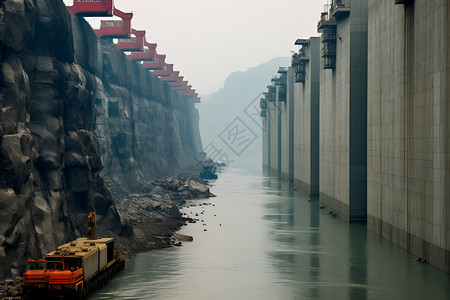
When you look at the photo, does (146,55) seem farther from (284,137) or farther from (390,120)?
(390,120)

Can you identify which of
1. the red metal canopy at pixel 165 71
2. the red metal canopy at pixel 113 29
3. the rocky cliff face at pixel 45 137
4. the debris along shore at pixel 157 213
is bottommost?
the debris along shore at pixel 157 213

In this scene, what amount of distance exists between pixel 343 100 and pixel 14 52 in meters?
32.3

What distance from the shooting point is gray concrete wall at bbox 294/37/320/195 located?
75438mm

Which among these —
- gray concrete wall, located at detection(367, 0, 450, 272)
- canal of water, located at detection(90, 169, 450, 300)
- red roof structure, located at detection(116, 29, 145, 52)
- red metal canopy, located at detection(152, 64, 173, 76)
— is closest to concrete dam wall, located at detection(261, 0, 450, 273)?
gray concrete wall, located at detection(367, 0, 450, 272)

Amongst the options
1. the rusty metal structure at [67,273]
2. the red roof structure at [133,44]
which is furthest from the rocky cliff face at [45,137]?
the red roof structure at [133,44]

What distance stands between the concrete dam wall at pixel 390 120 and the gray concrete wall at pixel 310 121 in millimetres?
10424

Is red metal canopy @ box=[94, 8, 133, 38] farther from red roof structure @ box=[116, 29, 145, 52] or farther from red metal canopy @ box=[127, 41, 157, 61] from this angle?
red metal canopy @ box=[127, 41, 157, 61]

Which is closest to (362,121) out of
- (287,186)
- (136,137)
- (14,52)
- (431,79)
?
(431,79)

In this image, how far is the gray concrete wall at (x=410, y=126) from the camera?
2952cm

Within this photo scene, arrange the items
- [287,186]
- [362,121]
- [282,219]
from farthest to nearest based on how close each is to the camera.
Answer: [287,186] < [282,219] < [362,121]

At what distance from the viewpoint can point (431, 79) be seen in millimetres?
31141

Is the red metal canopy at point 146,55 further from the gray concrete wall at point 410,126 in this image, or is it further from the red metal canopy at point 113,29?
the gray concrete wall at point 410,126

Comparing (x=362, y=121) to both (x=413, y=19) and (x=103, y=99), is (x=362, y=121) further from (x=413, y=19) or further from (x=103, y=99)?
(x=103, y=99)

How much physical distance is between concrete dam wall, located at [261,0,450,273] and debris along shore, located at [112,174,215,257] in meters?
16.7
